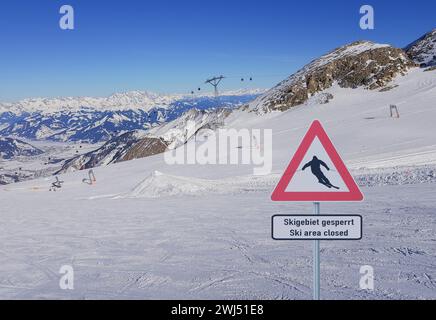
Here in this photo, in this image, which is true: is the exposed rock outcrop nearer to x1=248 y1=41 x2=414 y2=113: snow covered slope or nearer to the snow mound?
x1=248 y1=41 x2=414 y2=113: snow covered slope

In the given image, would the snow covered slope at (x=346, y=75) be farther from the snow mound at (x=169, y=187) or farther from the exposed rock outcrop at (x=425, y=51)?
the snow mound at (x=169, y=187)

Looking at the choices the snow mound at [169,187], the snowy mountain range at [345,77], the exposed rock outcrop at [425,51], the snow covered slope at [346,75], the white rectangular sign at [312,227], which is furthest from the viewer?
the exposed rock outcrop at [425,51]

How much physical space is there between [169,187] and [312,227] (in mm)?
17505

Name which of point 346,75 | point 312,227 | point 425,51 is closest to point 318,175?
point 312,227

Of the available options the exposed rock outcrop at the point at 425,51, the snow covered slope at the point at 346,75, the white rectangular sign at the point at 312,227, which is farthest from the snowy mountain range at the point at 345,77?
the white rectangular sign at the point at 312,227

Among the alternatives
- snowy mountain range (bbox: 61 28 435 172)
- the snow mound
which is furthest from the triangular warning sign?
snowy mountain range (bbox: 61 28 435 172)

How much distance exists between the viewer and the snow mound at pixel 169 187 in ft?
71.1

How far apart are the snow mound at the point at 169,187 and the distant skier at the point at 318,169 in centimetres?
1606

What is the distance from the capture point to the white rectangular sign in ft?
16.8

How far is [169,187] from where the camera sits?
72.9ft

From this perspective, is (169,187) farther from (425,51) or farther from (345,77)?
(425,51)

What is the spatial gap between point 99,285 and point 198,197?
12707mm

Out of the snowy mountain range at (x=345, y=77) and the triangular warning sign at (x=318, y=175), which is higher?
the snowy mountain range at (x=345, y=77)
